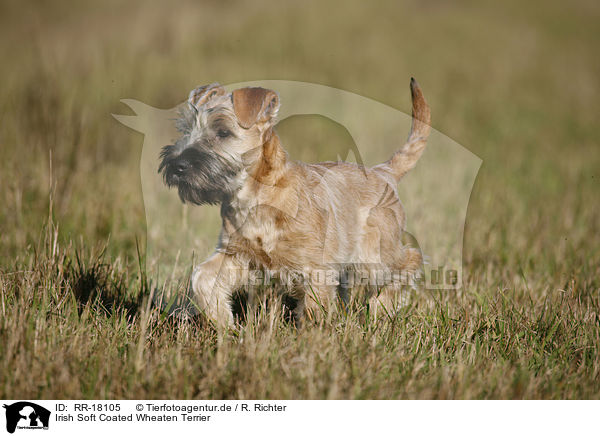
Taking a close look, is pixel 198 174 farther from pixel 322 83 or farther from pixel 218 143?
pixel 322 83

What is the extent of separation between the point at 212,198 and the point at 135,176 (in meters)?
2.77

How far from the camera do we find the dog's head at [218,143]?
3.05m

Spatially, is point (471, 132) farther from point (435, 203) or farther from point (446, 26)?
point (446, 26)

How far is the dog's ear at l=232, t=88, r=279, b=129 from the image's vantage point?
119 inches

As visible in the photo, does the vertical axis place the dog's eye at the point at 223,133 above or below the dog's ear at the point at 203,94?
below

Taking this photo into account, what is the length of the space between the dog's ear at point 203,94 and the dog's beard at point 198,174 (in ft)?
0.94

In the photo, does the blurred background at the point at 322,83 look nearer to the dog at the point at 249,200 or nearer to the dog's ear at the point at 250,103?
the dog at the point at 249,200
